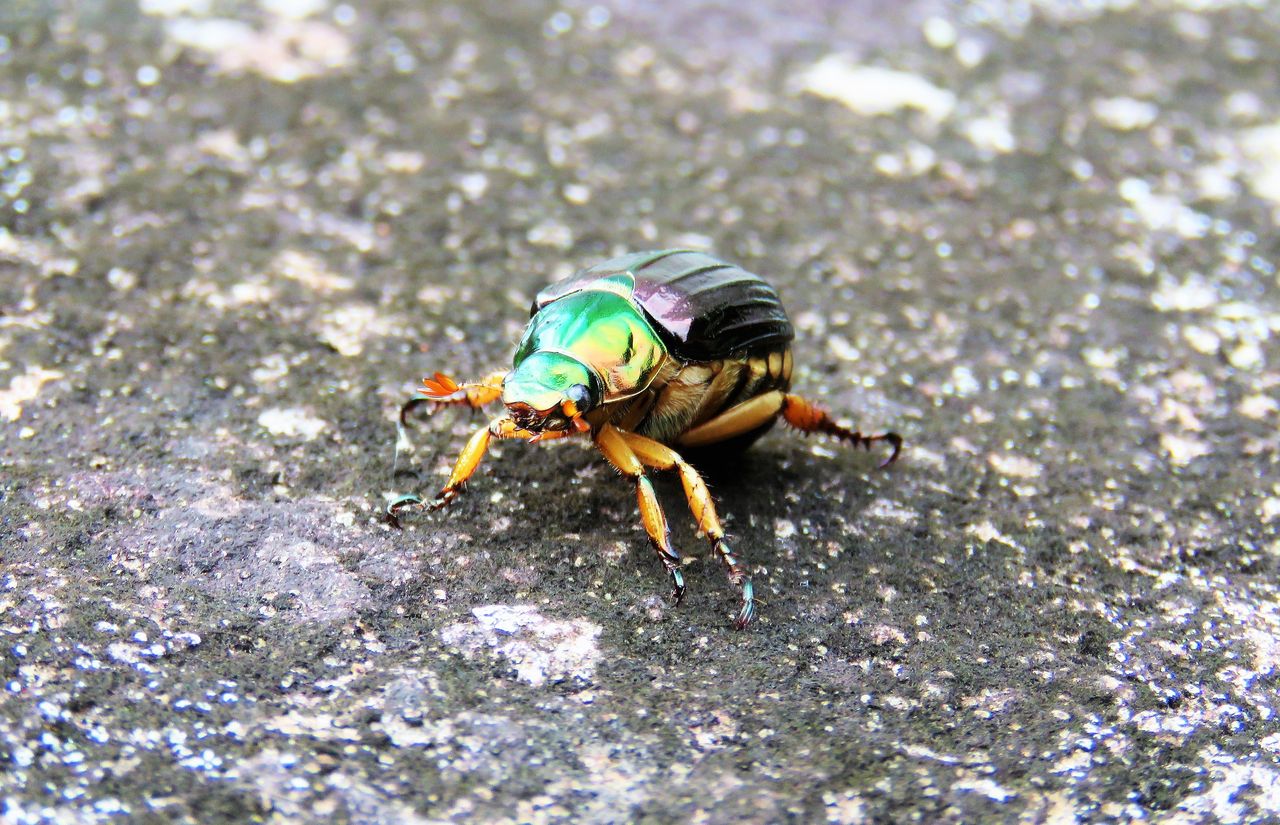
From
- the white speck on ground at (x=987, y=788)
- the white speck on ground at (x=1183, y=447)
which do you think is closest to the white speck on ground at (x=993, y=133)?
the white speck on ground at (x=1183, y=447)

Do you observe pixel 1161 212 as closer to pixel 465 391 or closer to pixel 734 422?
pixel 734 422

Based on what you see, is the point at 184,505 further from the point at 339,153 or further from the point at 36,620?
the point at 339,153

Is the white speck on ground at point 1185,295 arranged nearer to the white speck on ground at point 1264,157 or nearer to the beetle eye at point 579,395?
the white speck on ground at point 1264,157

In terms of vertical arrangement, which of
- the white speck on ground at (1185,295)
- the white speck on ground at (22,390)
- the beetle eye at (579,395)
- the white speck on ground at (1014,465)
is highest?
the beetle eye at (579,395)

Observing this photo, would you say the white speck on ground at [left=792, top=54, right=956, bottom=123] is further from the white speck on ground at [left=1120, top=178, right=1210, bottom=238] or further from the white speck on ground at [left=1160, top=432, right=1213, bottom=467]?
the white speck on ground at [left=1160, top=432, right=1213, bottom=467]

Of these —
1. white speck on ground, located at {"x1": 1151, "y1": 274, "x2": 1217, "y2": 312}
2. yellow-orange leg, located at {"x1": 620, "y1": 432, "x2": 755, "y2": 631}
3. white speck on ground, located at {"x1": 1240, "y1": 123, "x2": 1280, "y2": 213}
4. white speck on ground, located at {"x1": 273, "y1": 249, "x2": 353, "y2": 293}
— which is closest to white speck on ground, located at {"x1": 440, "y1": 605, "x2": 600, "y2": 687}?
yellow-orange leg, located at {"x1": 620, "y1": 432, "x2": 755, "y2": 631}

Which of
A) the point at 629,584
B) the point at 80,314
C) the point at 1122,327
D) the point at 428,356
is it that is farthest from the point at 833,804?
the point at 80,314
